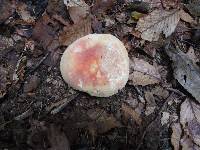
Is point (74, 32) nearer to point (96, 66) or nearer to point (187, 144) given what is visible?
point (96, 66)

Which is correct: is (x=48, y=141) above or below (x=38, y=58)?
below

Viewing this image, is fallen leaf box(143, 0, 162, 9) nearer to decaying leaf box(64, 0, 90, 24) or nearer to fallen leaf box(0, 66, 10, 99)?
decaying leaf box(64, 0, 90, 24)

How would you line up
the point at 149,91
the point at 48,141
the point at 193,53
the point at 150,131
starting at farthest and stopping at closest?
the point at 193,53, the point at 149,91, the point at 150,131, the point at 48,141

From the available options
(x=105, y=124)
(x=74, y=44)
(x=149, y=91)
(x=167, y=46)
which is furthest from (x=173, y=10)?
(x=105, y=124)

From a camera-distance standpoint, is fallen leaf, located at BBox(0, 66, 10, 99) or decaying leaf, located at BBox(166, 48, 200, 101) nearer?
fallen leaf, located at BBox(0, 66, 10, 99)

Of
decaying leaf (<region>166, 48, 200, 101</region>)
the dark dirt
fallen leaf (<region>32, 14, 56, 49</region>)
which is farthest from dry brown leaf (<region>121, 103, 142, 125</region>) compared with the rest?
fallen leaf (<region>32, 14, 56, 49</region>)

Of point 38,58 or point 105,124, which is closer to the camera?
point 105,124

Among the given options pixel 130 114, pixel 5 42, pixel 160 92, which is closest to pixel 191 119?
pixel 160 92

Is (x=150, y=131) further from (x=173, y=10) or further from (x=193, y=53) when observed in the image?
(x=173, y=10)
